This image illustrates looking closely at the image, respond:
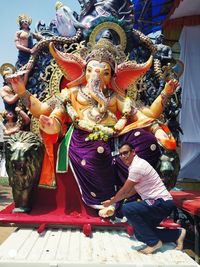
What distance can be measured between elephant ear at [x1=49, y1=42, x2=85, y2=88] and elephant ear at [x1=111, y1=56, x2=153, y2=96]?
1.22 feet

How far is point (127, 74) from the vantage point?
4.23 metres

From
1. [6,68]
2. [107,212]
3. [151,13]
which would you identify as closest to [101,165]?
[107,212]

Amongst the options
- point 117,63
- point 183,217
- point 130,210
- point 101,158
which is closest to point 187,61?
point 183,217

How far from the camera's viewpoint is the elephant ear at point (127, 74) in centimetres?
414

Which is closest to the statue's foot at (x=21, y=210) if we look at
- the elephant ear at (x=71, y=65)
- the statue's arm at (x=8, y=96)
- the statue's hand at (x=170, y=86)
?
the statue's arm at (x=8, y=96)

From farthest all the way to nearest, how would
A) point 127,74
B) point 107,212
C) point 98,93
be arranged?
point 127,74 < point 98,93 < point 107,212

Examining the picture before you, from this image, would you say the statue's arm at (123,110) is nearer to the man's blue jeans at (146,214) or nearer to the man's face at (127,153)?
the man's face at (127,153)

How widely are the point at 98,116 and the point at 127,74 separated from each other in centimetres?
76

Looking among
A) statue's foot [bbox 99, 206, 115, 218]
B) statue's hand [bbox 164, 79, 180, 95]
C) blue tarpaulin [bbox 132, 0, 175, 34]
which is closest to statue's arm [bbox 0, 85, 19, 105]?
statue's hand [bbox 164, 79, 180, 95]

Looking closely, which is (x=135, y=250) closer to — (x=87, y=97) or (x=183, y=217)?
(x=87, y=97)

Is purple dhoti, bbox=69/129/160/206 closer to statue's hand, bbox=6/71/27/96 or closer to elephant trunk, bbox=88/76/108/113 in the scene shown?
elephant trunk, bbox=88/76/108/113

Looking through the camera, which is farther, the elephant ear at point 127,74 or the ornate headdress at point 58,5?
the ornate headdress at point 58,5

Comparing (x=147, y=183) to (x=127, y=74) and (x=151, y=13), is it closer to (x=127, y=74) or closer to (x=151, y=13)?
(x=127, y=74)

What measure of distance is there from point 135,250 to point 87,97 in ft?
6.07
